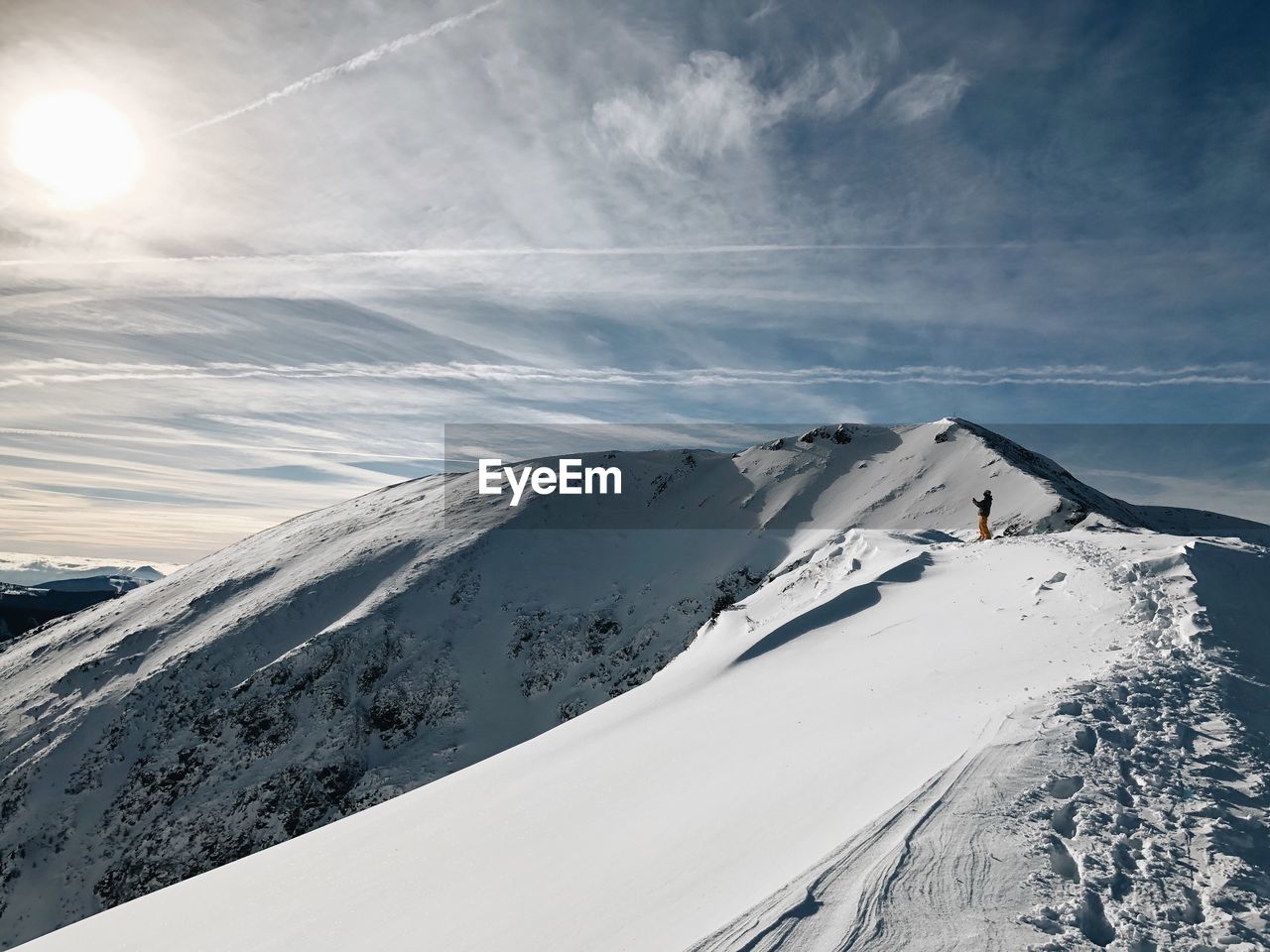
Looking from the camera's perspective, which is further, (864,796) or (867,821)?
(864,796)

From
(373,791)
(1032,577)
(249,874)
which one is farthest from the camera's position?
(373,791)

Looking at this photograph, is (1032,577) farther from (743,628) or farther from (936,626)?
(743,628)

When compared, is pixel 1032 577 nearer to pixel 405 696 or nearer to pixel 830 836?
pixel 830 836

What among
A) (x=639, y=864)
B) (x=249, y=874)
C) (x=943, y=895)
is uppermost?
(x=943, y=895)

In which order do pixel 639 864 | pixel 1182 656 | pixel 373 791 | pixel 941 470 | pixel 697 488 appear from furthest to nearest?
pixel 697 488 < pixel 941 470 < pixel 373 791 < pixel 1182 656 < pixel 639 864

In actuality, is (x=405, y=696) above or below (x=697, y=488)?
below

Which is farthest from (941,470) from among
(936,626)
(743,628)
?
(936,626)

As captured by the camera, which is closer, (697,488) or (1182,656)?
(1182,656)
